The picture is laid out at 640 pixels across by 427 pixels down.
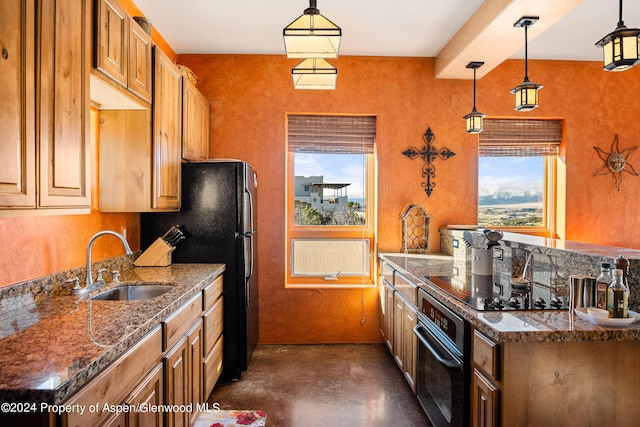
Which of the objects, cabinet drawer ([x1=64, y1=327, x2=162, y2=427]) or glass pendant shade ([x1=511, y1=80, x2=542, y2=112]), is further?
glass pendant shade ([x1=511, y1=80, x2=542, y2=112])

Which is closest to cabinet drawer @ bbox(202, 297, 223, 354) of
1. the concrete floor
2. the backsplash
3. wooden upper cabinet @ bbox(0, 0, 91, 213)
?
the concrete floor

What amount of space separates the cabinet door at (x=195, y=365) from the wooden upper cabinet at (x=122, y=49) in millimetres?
1460

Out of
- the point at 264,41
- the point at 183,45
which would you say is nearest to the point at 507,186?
the point at 264,41

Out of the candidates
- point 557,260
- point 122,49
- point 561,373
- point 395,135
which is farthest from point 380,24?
point 561,373

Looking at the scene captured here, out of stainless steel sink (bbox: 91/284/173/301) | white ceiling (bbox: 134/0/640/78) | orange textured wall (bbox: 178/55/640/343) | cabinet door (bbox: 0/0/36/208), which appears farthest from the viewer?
orange textured wall (bbox: 178/55/640/343)

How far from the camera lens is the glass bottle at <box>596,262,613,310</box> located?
164 cm

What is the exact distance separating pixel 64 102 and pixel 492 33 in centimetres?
273

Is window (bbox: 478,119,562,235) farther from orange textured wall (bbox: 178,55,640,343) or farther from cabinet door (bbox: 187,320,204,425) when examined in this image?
cabinet door (bbox: 187,320,204,425)

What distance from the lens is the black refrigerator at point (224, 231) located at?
303 centimetres

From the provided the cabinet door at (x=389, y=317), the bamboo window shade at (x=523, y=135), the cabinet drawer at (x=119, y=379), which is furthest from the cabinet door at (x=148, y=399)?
the bamboo window shade at (x=523, y=135)

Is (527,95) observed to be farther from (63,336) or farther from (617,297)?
(63,336)

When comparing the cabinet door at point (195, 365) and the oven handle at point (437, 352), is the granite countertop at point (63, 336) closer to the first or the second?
the cabinet door at point (195, 365)

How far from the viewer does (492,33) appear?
281cm

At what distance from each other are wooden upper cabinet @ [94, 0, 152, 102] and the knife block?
3.47 ft
